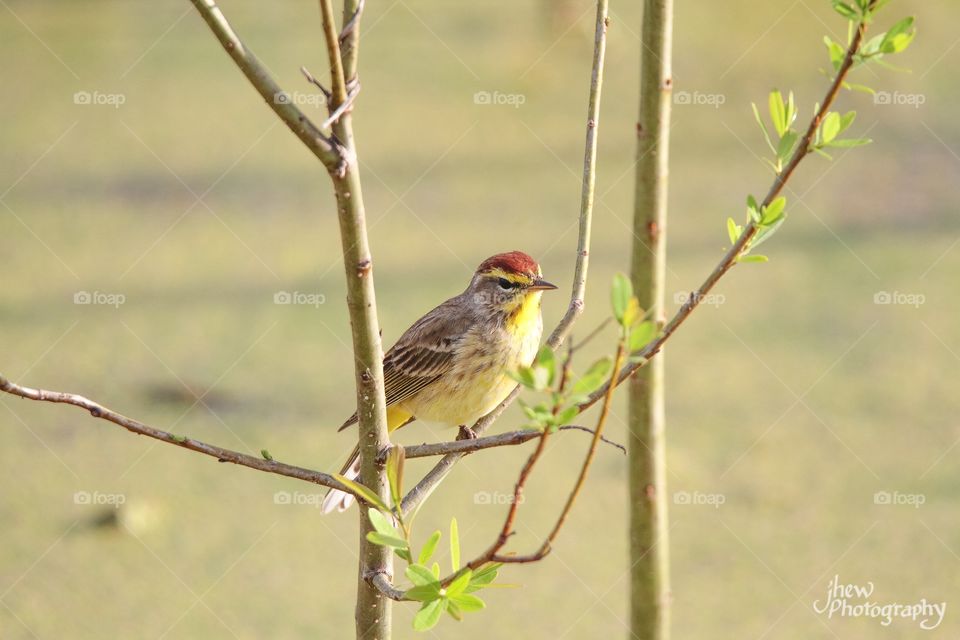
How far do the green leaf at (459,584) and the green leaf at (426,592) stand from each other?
0.03ft

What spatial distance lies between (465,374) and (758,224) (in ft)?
3.66

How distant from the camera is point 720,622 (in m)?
2.21

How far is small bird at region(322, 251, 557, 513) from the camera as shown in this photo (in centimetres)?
192

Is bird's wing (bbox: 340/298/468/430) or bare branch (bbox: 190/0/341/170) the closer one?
bare branch (bbox: 190/0/341/170)

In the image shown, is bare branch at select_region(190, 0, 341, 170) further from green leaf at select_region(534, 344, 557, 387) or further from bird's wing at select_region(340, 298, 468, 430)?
bird's wing at select_region(340, 298, 468, 430)

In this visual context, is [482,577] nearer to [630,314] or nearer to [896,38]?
[630,314]

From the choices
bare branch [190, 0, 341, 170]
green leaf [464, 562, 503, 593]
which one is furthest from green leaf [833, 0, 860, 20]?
green leaf [464, 562, 503, 593]

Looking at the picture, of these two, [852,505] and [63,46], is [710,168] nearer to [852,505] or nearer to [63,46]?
[852,505]

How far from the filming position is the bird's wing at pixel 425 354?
6.54 ft

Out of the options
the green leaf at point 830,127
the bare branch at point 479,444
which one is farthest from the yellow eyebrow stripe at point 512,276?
the green leaf at point 830,127

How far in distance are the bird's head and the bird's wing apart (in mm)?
66

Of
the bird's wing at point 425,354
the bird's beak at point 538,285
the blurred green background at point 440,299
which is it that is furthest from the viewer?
the blurred green background at point 440,299

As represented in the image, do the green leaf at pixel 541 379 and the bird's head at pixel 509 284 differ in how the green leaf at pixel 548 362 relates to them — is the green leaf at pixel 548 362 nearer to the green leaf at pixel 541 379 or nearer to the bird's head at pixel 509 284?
the green leaf at pixel 541 379

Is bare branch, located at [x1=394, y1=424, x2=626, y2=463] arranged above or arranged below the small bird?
below
